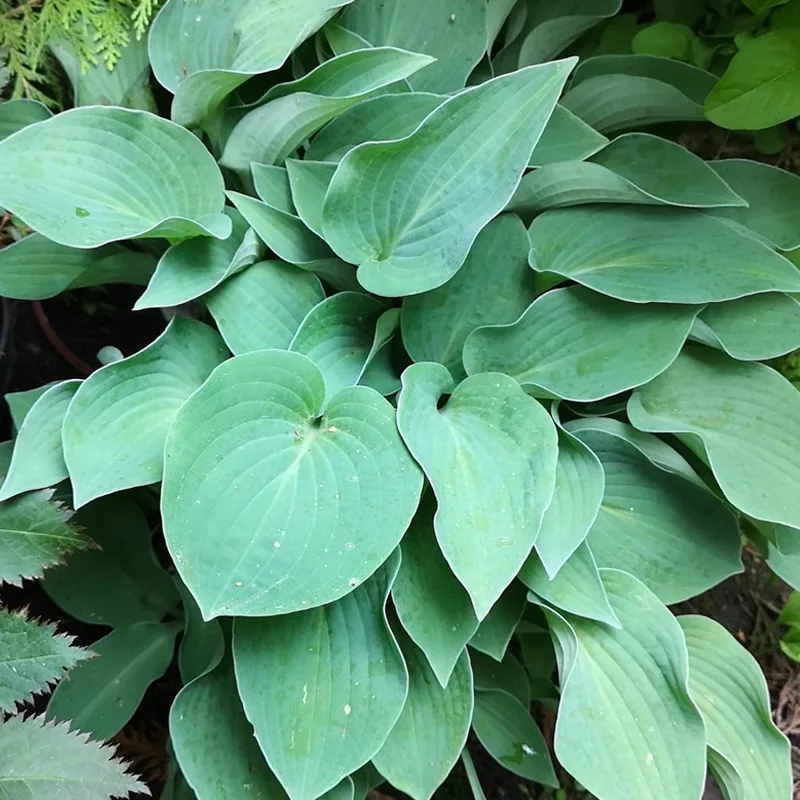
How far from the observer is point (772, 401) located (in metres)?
0.82

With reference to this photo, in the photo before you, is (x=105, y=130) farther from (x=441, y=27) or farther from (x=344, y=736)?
(x=344, y=736)

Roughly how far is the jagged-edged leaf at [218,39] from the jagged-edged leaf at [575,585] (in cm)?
64

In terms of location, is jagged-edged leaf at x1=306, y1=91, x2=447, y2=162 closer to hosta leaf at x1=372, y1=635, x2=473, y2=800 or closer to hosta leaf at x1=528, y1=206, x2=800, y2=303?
hosta leaf at x1=528, y1=206, x2=800, y2=303

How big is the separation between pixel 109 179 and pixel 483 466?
50cm

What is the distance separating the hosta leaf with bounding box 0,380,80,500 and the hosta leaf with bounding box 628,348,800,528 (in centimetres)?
64

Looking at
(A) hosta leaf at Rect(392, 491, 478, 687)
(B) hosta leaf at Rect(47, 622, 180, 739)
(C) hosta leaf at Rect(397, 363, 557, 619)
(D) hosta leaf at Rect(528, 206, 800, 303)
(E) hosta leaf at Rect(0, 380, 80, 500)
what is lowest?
(B) hosta leaf at Rect(47, 622, 180, 739)

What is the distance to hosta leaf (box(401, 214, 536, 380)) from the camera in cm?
81

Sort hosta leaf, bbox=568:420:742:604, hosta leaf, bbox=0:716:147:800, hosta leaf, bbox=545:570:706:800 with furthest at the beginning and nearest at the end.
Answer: hosta leaf, bbox=568:420:742:604 → hosta leaf, bbox=545:570:706:800 → hosta leaf, bbox=0:716:147:800

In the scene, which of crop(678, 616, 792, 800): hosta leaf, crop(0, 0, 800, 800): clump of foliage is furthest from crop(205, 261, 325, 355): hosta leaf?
crop(678, 616, 792, 800): hosta leaf

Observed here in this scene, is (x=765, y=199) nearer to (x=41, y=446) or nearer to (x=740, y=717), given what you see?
(x=740, y=717)

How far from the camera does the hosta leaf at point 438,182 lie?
71 centimetres

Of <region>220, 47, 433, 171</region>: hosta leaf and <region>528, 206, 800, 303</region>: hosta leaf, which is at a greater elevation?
<region>220, 47, 433, 171</region>: hosta leaf

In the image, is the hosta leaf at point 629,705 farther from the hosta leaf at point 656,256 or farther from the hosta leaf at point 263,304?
the hosta leaf at point 263,304

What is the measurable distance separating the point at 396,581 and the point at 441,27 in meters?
0.68
